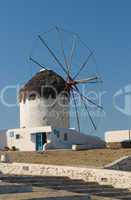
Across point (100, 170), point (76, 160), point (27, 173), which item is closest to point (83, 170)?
point (100, 170)

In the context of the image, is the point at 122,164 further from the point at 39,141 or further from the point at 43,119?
the point at 43,119

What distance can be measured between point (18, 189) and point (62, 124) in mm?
31386

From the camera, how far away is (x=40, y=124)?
42500 millimetres

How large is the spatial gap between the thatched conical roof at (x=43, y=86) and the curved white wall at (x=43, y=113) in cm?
57

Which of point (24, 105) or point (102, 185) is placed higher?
point (24, 105)

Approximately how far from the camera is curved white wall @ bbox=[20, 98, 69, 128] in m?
42.6

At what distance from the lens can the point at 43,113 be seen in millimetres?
42719

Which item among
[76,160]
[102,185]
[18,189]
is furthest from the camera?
[76,160]

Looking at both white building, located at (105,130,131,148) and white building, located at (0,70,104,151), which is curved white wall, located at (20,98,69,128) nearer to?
white building, located at (0,70,104,151)

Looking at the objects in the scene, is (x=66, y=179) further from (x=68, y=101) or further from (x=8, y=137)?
(x=68, y=101)

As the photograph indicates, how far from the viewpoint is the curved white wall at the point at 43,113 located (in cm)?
4259

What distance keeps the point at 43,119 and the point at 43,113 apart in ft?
1.72

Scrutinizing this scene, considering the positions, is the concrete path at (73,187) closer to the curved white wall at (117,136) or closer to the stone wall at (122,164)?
the stone wall at (122,164)

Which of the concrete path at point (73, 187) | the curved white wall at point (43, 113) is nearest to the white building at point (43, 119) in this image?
the curved white wall at point (43, 113)
